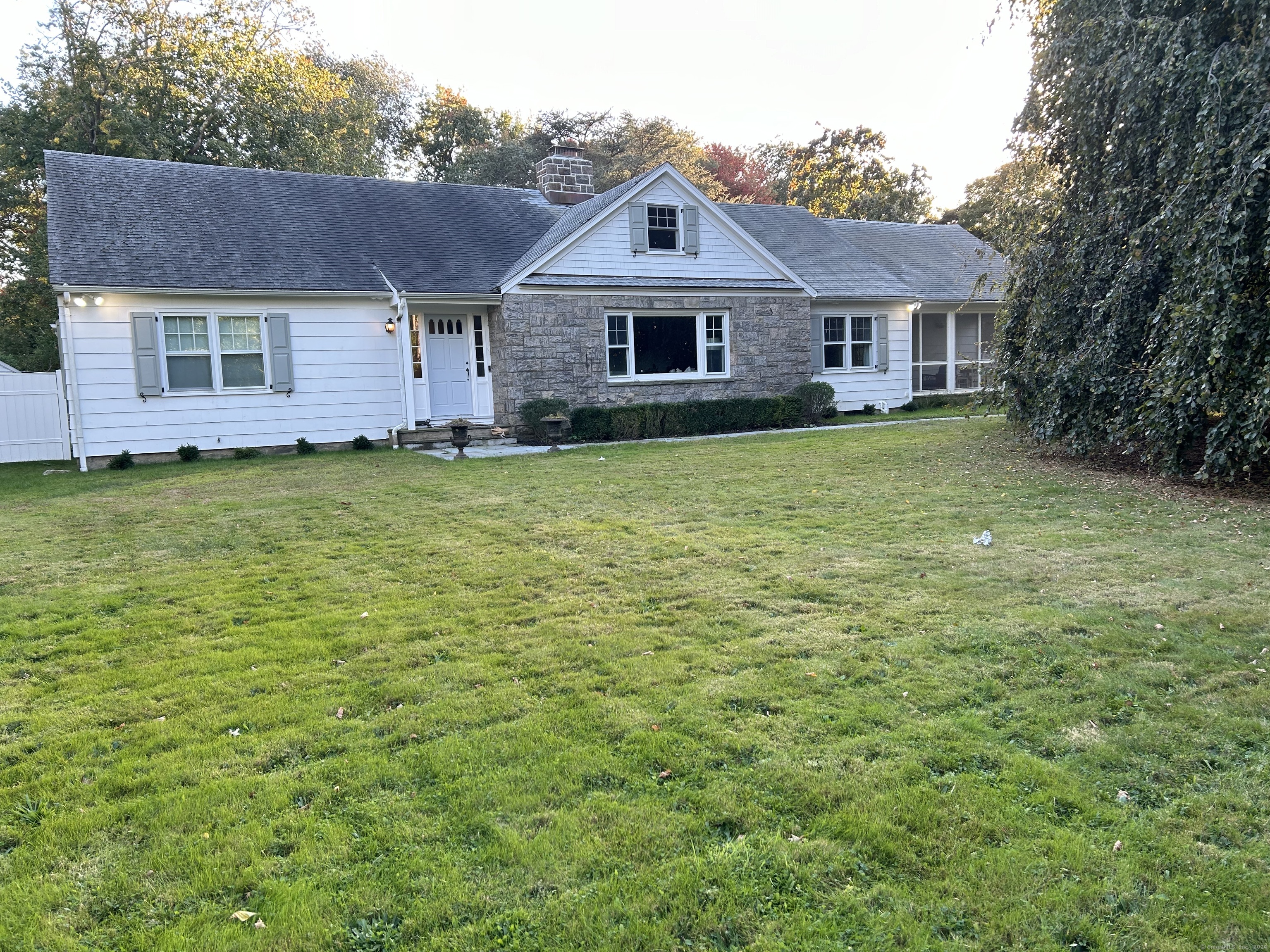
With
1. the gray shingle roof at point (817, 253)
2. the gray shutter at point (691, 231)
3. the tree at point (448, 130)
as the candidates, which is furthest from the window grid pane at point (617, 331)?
the tree at point (448, 130)

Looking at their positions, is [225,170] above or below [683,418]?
above

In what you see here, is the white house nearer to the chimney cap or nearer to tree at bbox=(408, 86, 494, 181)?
the chimney cap

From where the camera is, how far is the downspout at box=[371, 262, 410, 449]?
43.3ft

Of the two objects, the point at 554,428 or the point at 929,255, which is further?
the point at 929,255

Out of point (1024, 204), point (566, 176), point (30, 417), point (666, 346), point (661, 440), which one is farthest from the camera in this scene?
point (566, 176)

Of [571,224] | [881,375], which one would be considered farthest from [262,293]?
[881,375]

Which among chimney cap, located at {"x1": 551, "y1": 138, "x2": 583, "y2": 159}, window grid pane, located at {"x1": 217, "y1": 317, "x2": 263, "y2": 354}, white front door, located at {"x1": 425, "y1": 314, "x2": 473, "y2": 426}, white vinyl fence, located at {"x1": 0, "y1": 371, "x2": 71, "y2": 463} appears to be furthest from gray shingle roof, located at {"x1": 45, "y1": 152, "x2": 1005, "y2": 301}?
white vinyl fence, located at {"x1": 0, "y1": 371, "x2": 71, "y2": 463}

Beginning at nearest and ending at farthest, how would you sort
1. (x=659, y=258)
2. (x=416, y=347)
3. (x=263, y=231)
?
(x=263, y=231) < (x=416, y=347) < (x=659, y=258)

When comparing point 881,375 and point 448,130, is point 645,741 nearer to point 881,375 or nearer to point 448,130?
point 881,375

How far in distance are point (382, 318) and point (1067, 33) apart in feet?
35.9

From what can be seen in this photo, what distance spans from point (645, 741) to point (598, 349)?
486 inches

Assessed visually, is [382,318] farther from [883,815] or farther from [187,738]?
[883,815]

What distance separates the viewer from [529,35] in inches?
875

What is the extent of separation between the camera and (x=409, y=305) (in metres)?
13.9
